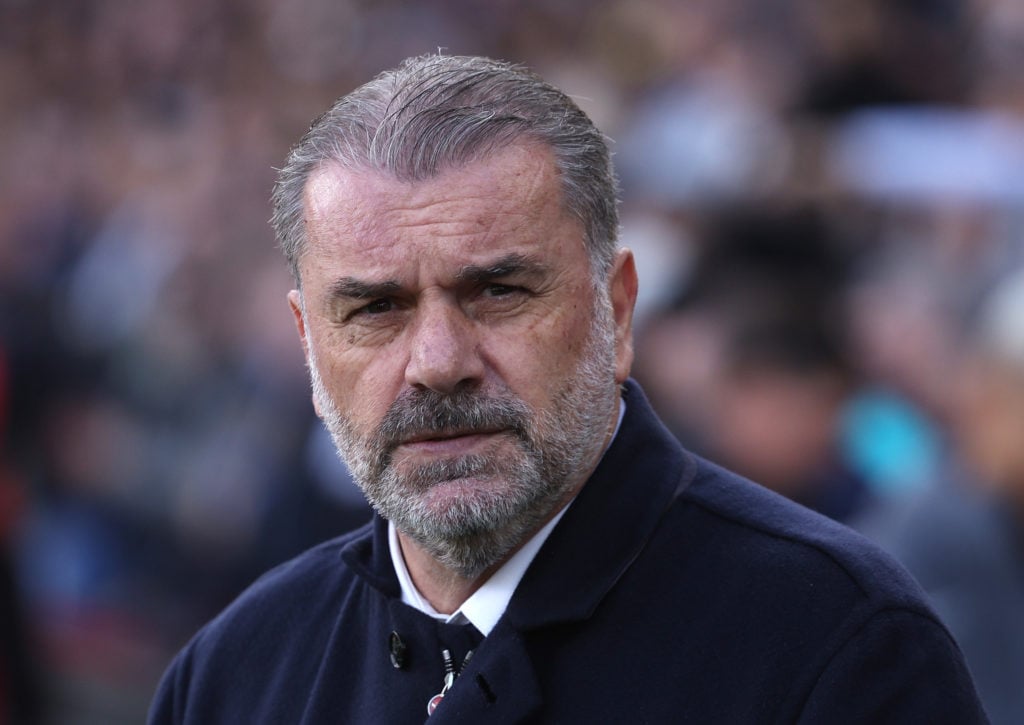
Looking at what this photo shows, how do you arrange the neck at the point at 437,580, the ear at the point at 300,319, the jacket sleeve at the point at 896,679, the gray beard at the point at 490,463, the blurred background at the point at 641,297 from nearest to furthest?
1. the jacket sleeve at the point at 896,679
2. the gray beard at the point at 490,463
3. the neck at the point at 437,580
4. the ear at the point at 300,319
5. the blurred background at the point at 641,297

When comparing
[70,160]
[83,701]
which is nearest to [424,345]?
[83,701]

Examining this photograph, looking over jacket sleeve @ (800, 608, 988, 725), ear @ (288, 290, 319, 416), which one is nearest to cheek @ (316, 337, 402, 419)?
ear @ (288, 290, 319, 416)

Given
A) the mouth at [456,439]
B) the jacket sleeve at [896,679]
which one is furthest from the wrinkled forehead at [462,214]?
the jacket sleeve at [896,679]

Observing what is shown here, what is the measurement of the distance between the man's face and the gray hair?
0.10 feet

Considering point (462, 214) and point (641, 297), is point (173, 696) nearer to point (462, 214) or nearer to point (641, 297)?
point (462, 214)

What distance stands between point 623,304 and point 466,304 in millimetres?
373

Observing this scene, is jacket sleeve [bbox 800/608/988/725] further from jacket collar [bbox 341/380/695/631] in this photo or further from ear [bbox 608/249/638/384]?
ear [bbox 608/249/638/384]

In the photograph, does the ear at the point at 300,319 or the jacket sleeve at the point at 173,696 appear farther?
the jacket sleeve at the point at 173,696

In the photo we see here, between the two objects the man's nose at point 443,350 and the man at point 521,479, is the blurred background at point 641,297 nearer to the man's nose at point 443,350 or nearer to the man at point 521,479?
the man at point 521,479

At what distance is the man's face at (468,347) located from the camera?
8.16ft

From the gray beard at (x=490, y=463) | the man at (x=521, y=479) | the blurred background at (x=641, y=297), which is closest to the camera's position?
the man at (x=521, y=479)

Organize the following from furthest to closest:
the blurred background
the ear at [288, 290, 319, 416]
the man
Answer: the blurred background < the ear at [288, 290, 319, 416] < the man

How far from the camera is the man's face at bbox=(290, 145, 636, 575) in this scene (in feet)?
8.16

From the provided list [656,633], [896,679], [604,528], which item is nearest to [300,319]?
[604,528]
